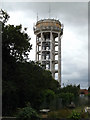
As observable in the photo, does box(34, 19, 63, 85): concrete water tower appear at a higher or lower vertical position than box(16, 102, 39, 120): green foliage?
higher

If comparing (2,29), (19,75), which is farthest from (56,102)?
(2,29)

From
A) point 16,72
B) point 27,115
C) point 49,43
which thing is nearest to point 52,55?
point 49,43

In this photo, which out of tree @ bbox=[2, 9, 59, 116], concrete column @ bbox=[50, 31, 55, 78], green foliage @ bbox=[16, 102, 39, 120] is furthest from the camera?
concrete column @ bbox=[50, 31, 55, 78]

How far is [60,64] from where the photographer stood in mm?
61469

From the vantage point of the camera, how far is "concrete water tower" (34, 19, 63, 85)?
59.8 meters

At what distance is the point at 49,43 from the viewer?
200 ft

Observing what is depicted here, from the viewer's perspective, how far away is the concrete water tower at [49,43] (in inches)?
2352

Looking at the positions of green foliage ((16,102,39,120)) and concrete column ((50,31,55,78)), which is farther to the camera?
concrete column ((50,31,55,78))

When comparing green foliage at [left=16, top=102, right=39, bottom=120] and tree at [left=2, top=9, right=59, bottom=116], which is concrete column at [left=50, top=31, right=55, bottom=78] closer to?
tree at [left=2, top=9, right=59, bottom=116]

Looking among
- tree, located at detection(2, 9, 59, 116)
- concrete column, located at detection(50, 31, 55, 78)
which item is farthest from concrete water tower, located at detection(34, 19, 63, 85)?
tree, located at detection(2, 9, 59, 116)

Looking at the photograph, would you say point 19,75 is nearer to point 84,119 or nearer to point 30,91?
point 30,91

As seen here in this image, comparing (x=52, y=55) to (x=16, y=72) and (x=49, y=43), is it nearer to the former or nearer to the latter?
(x=49, y=43)

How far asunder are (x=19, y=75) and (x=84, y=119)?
7661 millimetres

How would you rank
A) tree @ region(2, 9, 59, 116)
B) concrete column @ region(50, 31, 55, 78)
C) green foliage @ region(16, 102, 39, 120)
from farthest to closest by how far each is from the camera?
concrete column @ region(50, 31, 55, 78) < tree @ region(2, 9, 59, 116) < green foliage @ region(16, 102, 39, 120)
